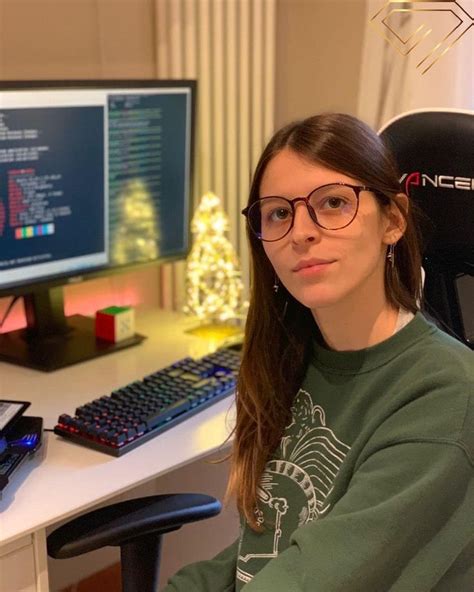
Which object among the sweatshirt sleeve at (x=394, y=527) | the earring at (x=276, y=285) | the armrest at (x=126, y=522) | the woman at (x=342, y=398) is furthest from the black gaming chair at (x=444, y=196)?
the armrest at (x=126, y=522)

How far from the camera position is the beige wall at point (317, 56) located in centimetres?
220

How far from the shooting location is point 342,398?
1169 mm

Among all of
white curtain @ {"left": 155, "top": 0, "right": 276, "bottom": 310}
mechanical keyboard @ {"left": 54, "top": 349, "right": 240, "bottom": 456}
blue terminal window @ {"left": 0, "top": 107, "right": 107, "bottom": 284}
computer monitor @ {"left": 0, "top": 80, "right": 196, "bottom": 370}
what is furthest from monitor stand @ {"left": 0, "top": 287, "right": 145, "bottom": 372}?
white curtain @ {"left": 155, "top": 0, "right": 276, "bottom": 310}

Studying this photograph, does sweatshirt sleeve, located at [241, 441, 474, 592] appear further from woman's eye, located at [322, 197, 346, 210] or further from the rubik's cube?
the rubik's cube

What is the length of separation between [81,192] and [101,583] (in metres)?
1.09

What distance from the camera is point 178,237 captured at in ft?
6.81

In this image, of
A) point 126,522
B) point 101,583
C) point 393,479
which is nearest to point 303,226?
point 393,479

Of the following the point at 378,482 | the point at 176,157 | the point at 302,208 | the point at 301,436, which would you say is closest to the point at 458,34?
the point at 176,157

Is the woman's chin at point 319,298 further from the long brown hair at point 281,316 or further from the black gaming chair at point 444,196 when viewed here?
the black gaming chair at point 444,196

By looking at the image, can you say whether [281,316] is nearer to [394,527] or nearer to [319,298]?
[319,298]

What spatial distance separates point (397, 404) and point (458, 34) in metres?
0.98

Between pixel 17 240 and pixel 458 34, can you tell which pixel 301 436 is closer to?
pixel 17 240

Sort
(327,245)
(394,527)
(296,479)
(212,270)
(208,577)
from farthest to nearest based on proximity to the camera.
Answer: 1. (212,270)
2. (208,577)
3. (296,479)
4. (327,245)
5. (394,527)

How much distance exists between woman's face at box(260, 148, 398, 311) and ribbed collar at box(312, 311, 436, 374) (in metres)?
0.07
